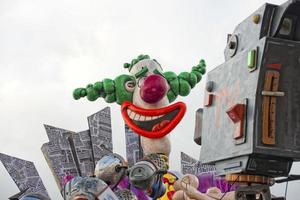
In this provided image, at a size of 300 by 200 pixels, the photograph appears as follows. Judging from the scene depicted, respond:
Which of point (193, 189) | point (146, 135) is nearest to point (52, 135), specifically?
point (146, 135)

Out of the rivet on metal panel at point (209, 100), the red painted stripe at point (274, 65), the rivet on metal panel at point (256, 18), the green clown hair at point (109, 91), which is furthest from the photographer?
the green clown hair at point (109, 91)

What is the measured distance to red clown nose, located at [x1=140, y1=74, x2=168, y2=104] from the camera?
7105mm

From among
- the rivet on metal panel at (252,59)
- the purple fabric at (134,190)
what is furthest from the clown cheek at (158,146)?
the rivet on metal panel at (252,59)

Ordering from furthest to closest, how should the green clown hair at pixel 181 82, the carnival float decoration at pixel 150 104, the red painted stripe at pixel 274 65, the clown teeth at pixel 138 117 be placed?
the green clown hair at pixel 181 82 < the clown teeth at pixel 138 117 < the carnival float decoration at pixel 150 104 < the red painted stripe at pixel 274 65

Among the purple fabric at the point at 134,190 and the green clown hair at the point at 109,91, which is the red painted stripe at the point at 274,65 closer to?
the purple fabric at the point at 134,190

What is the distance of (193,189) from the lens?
7051 millimetres

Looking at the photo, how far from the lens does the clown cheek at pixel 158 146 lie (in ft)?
23.5

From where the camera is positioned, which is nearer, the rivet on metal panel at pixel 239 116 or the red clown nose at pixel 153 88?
the rivet on metal panel at pixel 239 116

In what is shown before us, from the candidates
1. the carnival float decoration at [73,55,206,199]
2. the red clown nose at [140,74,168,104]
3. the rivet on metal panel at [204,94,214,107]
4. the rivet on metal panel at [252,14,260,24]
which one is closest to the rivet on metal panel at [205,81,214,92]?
the rivet on metal panel at [204,94,214,107]

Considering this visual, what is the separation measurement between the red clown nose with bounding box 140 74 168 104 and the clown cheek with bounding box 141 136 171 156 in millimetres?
598

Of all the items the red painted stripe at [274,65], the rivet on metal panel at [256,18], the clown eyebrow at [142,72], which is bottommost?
the clown eyebrow at [142,72]

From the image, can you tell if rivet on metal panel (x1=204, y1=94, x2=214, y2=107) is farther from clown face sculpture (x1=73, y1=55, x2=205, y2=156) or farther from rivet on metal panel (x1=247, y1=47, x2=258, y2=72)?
clown face sculpture (x1=73, y1=55, x2=205, y2=156)

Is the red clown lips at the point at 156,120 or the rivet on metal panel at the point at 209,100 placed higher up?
the rivet on metal panel at the point at 209,100

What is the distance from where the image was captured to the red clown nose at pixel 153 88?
7105 mm
